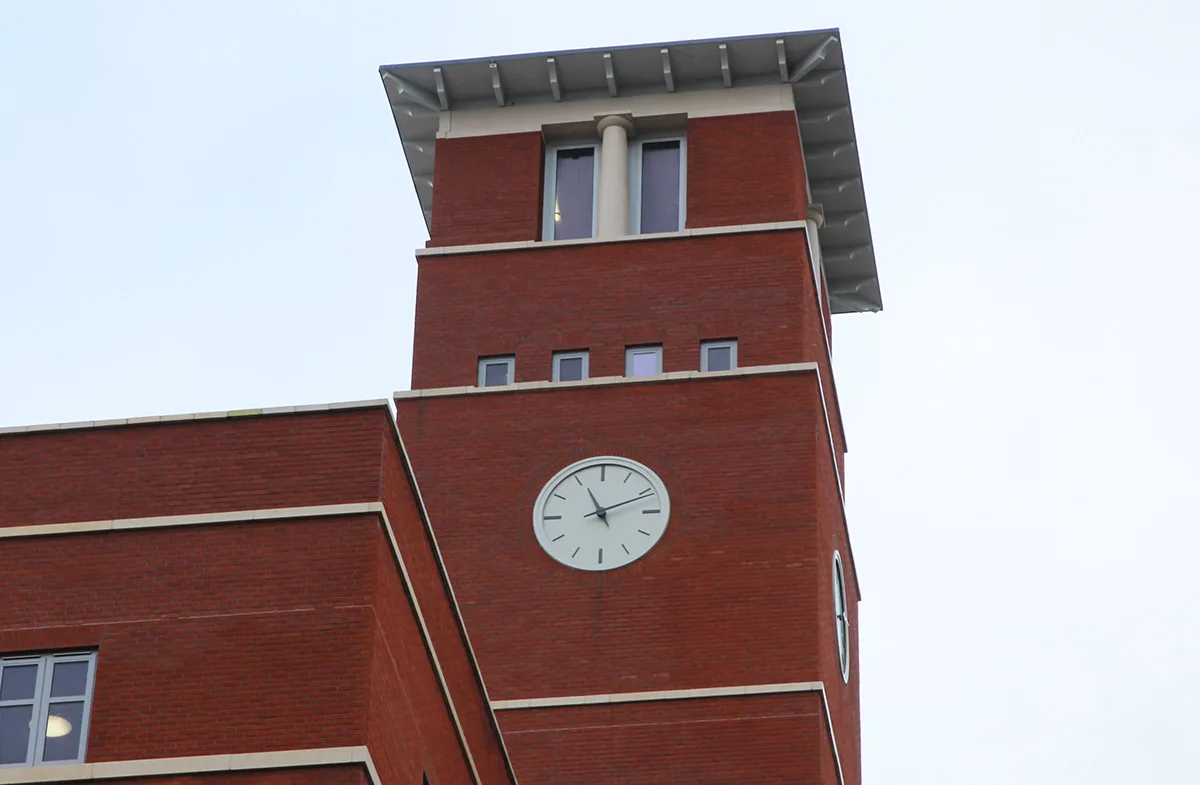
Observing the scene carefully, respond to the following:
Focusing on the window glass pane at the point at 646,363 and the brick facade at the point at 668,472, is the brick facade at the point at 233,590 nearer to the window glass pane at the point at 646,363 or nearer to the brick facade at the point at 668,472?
the brick facade at the point at 668,472

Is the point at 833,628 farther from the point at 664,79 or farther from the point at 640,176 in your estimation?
the point at 664,79

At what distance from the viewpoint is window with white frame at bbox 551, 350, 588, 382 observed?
4200 centimetres

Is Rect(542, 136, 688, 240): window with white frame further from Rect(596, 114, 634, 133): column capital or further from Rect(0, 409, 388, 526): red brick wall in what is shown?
Rect(0, 409, 388, 526): red brick wall

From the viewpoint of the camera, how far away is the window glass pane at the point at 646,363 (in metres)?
41.8

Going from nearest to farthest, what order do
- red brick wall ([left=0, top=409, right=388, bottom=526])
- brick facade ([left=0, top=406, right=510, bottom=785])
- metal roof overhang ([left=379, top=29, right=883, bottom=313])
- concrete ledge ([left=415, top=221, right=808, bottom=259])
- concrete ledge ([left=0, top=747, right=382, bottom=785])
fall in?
1. concrete ledge ([left=0, top=747, right=382, bottom=785])
2. brick facade ([left=0, top=406, right=510, bottom=785])
3. red brick wall ([left=0, top=409, right=388, bottom=526])
4. concrete ledge ([left=415, top=221, right=808, bottom=259])
5. metal roof overhang ([left=379, top=29, right=883, bottom=313])

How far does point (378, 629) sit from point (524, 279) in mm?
18816

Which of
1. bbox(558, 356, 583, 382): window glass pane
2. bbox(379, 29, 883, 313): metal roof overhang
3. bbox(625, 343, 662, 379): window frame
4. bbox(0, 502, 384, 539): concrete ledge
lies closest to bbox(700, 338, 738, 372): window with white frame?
bbox(625, 343, 662, 379): window frame

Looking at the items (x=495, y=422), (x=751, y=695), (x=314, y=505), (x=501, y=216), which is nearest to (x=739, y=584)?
(x=751, y=695)

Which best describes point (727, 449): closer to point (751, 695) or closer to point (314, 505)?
point (751, 695)

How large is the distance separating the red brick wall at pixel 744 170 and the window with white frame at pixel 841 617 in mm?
5564

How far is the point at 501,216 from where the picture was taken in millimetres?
44312

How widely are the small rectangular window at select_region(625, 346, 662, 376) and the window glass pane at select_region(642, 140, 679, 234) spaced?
262 cm

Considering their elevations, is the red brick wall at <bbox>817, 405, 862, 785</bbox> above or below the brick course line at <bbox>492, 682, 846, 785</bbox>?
above

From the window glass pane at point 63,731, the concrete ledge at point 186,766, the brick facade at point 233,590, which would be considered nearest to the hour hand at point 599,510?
the brick facade at point 233,590
